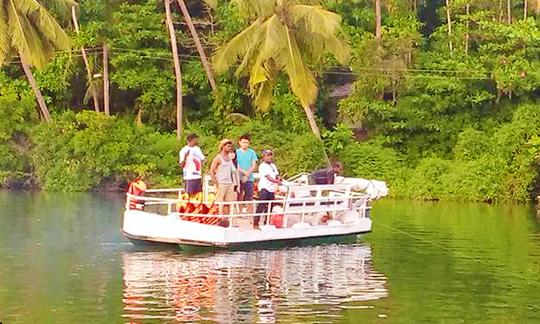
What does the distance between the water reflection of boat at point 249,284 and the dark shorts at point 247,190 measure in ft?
3.97

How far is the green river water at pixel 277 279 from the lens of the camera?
45.5ft

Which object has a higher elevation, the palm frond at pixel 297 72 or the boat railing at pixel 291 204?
the palm frond at pixel 297 72

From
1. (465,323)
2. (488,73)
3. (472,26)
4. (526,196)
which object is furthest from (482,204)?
(465,323)

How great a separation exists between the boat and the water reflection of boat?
39 cm

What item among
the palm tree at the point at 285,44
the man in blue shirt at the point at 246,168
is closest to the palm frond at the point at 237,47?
the palm tree at the point at 285,44

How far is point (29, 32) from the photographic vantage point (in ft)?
122

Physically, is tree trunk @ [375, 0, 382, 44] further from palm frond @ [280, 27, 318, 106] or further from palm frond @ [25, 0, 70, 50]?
palm frond @ [25, 0, 70, 50]

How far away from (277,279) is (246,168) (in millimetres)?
4321

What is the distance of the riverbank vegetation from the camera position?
37.3 meters

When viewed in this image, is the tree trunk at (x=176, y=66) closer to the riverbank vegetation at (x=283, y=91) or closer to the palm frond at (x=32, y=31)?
the riverbank vegetation at (x=283, y=91)

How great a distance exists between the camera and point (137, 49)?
44.1m

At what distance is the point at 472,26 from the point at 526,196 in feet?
30.8

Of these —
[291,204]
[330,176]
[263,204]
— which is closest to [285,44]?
[330,176]

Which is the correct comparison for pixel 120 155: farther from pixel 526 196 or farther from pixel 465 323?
pixel 465 323
